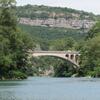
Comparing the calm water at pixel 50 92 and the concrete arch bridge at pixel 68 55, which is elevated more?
the calm water at pixel 50 92

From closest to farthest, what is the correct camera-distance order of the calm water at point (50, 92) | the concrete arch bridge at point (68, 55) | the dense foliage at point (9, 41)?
the calm water at point (50, 92)
the dense foliage at point (9, 41)
the concrete arch bridge at point (68, 55)

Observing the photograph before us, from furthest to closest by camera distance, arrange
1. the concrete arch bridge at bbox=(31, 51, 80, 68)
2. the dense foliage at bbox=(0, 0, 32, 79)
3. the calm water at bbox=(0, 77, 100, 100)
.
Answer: the concrete arch bridge at bbox=(31, 51, 80, 68) < the dense foliage at bbox=(0, 0, 32, 79) < the calm water at bbox=(0, 77, 100, 100)

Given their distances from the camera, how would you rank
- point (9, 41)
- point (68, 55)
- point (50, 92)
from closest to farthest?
point (50, 92)
point (9, 41)
point (68, 55)

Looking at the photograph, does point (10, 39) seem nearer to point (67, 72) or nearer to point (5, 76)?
point (5, 76)

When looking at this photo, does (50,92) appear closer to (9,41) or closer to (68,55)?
(9,41)

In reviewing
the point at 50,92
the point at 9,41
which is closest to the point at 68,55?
the point at 9,41

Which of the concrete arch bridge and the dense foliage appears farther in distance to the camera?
the concrete arch bridge

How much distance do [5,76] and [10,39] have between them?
20.1 feet

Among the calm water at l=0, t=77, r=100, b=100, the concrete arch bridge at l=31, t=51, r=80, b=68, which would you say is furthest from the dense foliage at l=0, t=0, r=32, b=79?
the concrete arch bridge at l=31, t=51, r=80, b=68

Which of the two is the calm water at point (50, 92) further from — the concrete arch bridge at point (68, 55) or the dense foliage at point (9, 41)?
the concrete arch bridge at point (68, 55)

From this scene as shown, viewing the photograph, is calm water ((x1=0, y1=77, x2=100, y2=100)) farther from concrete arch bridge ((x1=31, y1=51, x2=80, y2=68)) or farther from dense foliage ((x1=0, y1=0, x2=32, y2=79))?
concrete arch bridge ((x1=31, y1=51, x2=80, y2=68))

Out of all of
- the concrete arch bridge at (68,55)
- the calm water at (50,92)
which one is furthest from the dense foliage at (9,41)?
the concrete arch bridge at (68,55)

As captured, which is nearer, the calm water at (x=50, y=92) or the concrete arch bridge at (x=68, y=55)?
the calm water at (x=50, y=92)

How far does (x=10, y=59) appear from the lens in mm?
97875
